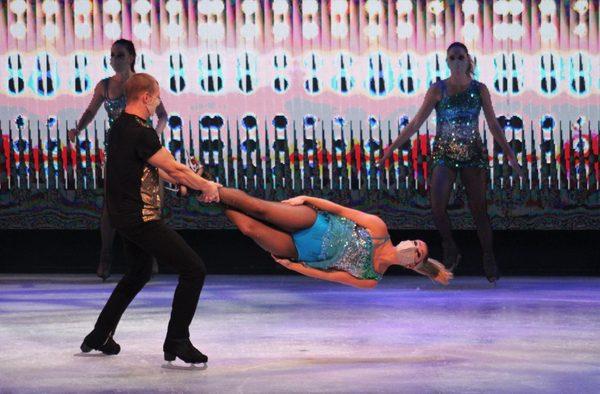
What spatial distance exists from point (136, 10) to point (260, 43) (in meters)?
1.05

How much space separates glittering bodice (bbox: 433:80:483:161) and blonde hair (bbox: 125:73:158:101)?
400 cm

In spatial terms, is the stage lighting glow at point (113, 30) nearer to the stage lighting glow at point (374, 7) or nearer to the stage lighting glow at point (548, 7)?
the stage lighting glow at point (374, 7)

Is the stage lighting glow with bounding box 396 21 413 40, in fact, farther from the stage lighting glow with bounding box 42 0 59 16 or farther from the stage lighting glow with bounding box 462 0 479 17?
the stage lighting glow with bounding box 42 0 59 16

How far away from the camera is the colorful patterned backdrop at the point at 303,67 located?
10.6m

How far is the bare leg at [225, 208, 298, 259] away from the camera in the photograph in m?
6.17

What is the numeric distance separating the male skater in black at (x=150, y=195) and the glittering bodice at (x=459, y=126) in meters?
3.93

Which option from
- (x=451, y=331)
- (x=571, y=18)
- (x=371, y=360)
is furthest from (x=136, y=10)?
(x=371, y=360)

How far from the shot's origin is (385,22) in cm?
1066

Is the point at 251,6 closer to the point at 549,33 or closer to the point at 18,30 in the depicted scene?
the point at 18,30

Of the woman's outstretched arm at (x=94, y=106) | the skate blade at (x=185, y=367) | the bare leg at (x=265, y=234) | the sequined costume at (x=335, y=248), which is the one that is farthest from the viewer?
the woman's outstretched arm at (x=94, y=106)

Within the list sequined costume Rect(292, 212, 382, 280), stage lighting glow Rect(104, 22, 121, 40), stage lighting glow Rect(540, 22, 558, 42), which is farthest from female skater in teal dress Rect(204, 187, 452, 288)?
stage lighting glow Rect(104, 22, 121, 40)

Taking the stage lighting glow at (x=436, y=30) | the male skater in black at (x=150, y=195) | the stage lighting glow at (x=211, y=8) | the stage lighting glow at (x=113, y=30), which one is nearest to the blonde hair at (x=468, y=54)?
the stage lighting glow at (x=436, y=30)

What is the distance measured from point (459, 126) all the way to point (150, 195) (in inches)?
164

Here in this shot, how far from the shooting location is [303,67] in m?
10.7
